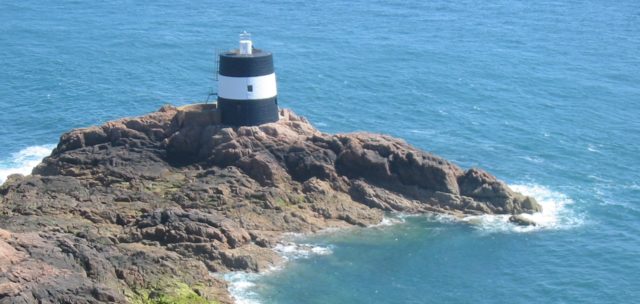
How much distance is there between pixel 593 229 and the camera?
67938mm

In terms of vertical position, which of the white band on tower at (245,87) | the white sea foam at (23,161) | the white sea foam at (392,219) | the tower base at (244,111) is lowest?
the white sea foam at (392,219)

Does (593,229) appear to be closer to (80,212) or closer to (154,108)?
(80,212)

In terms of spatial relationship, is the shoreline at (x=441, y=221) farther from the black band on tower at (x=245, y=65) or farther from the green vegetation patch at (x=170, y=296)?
the black band on tower at (x=245, y=65)

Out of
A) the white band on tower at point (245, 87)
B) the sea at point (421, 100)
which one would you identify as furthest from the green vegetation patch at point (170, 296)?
the white band on tower at point (245, 87)

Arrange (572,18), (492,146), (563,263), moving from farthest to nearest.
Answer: (572,18) < (492,146) < (563,263)

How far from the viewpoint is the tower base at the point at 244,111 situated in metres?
72.4

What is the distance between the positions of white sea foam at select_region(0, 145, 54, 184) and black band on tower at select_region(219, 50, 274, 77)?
15029 mm

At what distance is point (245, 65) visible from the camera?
71.9m

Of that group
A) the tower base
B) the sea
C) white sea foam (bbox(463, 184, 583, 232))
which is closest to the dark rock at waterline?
white sea foam (bbox(463, 184, 583, 232))

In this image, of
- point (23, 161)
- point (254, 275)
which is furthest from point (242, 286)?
point (23, 161)

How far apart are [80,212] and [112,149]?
8.43m

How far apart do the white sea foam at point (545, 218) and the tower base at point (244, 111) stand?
14.2 metres

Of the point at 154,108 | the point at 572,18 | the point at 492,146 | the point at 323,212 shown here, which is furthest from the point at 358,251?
the point at 572,18

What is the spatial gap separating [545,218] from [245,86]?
1987cm
